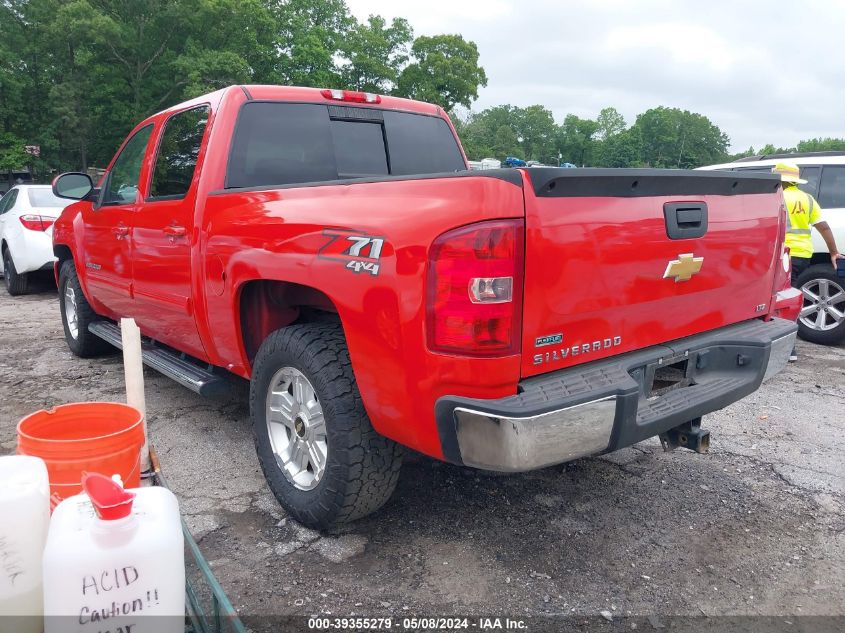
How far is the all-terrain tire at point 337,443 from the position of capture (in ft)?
8.20

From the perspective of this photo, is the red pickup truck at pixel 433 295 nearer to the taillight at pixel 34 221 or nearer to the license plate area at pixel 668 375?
the license plate area at pixel 668 375

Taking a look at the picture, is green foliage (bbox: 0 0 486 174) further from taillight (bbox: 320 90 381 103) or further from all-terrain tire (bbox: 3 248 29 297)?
→ taillight (bbox: 320 90 381 103)

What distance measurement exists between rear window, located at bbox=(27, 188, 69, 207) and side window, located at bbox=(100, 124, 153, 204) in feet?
16.1

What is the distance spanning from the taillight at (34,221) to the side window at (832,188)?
31.1 ft

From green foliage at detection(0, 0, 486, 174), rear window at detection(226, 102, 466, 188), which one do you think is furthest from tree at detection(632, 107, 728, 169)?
rear window at detection(226, 102, 466, 188)

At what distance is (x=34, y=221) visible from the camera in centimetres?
868

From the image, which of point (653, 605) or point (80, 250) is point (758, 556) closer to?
point (653, 605)

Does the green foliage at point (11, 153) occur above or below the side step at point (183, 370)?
above

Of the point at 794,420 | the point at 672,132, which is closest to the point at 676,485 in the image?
the point at 794,420

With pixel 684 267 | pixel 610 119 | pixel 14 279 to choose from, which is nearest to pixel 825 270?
pixel 684 267

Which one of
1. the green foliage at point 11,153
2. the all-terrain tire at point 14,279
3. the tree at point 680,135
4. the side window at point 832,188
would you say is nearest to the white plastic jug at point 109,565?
the side window at point 832,188

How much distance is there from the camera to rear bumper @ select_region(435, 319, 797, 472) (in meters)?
2.04

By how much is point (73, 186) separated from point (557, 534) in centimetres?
419

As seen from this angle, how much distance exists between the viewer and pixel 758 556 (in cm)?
270
